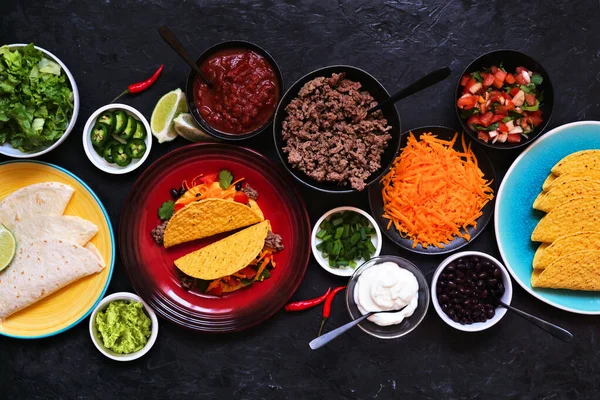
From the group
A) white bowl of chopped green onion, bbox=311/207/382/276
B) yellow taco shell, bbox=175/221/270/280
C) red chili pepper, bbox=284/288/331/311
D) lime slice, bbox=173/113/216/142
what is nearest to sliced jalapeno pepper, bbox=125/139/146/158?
lime slice, bbox=173/113/216/142

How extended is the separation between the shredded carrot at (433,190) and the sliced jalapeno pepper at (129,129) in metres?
1.75

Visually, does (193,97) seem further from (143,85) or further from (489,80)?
(489,80)

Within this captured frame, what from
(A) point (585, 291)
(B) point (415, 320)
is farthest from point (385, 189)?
(A) point (585, 291)

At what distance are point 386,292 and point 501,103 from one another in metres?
1.45

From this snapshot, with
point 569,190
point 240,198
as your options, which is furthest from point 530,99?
point 240,198

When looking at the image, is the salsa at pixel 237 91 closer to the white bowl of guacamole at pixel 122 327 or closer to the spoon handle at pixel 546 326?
the white bowl of guacamole at pixel 122 327

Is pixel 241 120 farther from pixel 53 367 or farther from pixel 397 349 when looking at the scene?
pixel 53 367

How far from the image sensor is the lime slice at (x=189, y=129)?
11.6 ft

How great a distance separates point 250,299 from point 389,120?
1.57 m

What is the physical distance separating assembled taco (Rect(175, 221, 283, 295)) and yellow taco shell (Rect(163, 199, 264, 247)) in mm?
81

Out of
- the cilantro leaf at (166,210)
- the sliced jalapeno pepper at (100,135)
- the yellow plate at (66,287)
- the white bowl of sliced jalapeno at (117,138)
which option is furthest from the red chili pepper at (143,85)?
the cilantro leaf at (166,210)

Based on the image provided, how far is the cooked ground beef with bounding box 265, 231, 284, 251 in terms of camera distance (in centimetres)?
367

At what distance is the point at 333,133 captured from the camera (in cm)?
345

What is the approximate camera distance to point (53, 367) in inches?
151
